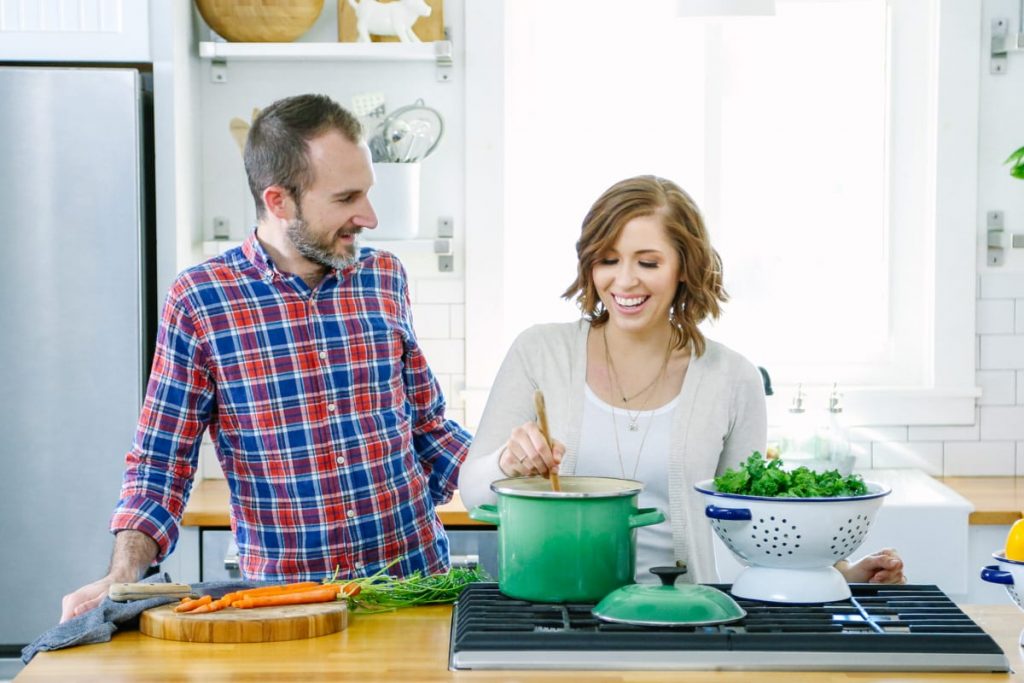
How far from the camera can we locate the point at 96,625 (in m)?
1.82

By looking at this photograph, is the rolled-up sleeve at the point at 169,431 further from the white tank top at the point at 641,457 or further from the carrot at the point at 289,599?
the white tank top at the point at 641,457

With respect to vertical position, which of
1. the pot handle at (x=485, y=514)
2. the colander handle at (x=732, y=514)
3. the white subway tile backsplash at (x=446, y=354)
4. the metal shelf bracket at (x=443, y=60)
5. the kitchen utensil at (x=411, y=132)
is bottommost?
the pot handle at (x=485, y=514)

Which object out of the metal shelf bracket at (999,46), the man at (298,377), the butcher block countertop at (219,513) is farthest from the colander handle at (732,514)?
the metal shelf bracket at (999,46)

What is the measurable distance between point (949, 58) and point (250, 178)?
2298 millimetres

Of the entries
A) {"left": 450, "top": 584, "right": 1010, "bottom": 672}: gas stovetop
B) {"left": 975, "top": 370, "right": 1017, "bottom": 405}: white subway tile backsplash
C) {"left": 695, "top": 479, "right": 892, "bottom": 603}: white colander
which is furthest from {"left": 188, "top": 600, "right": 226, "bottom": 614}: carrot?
{"left": 975, "top": 370, "right": 1017, "bottom": 405}: white subway tile backsplash

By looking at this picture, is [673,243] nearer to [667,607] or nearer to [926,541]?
[667,607]

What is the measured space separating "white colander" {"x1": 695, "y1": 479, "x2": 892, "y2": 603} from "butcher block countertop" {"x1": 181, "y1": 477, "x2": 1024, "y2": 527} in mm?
1470

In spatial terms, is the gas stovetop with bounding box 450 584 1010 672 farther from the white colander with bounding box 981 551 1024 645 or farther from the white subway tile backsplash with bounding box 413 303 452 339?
the white subway tile backsplash with bounding box 413 303 452 339

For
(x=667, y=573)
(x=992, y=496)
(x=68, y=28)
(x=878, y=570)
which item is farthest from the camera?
(x=992, y=496)

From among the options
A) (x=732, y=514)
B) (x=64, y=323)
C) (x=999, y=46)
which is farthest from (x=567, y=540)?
(x=999, y=46)

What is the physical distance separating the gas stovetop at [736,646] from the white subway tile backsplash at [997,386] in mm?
2343

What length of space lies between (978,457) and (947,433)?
0.40ft

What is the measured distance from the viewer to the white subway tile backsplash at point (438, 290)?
3949 mm

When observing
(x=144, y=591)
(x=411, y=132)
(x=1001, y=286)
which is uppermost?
(x=411, y=132)
